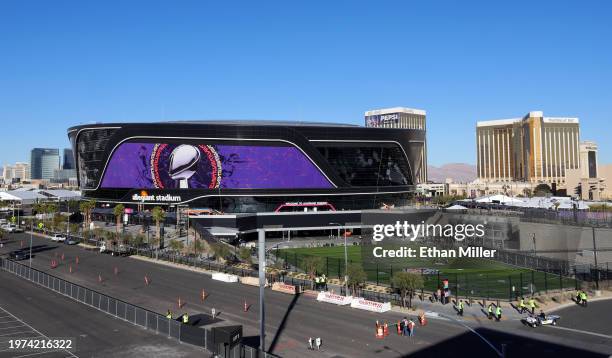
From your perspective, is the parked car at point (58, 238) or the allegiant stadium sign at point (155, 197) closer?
the parked car at point (58, 238)

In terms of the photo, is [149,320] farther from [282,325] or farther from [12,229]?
[12,229]

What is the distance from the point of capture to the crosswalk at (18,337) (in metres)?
30.7

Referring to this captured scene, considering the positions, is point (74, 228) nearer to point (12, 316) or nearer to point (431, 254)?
point (12, 316)

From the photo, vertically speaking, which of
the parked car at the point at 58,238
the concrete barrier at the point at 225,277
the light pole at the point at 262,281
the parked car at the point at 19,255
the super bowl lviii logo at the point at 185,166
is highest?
the super bowl lviii logo at the point at 185,166

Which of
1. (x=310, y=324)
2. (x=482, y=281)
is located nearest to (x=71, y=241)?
(x=310, y=324)

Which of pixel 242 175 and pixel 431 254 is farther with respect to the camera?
pixel 242 175

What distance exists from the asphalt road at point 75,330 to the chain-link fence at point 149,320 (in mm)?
501

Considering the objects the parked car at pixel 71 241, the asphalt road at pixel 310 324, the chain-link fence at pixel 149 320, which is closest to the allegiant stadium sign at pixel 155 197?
the parked car at pixel 71 241

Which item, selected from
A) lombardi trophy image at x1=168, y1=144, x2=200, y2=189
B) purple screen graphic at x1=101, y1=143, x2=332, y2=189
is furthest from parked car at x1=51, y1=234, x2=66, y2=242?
lombardi trophy image at x1=168, y1=144, x2=200, y2=189

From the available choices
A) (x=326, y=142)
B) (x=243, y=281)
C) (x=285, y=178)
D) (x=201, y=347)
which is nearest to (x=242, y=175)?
(x=285, y=178)

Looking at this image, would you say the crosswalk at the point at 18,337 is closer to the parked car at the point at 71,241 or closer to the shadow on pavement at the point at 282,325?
the shadow on pavement at the point at 282,325

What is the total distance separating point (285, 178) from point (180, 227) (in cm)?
2946

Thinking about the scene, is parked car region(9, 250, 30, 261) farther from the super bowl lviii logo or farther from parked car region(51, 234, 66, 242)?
the super bowl lviii logo

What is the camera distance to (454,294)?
161ft
